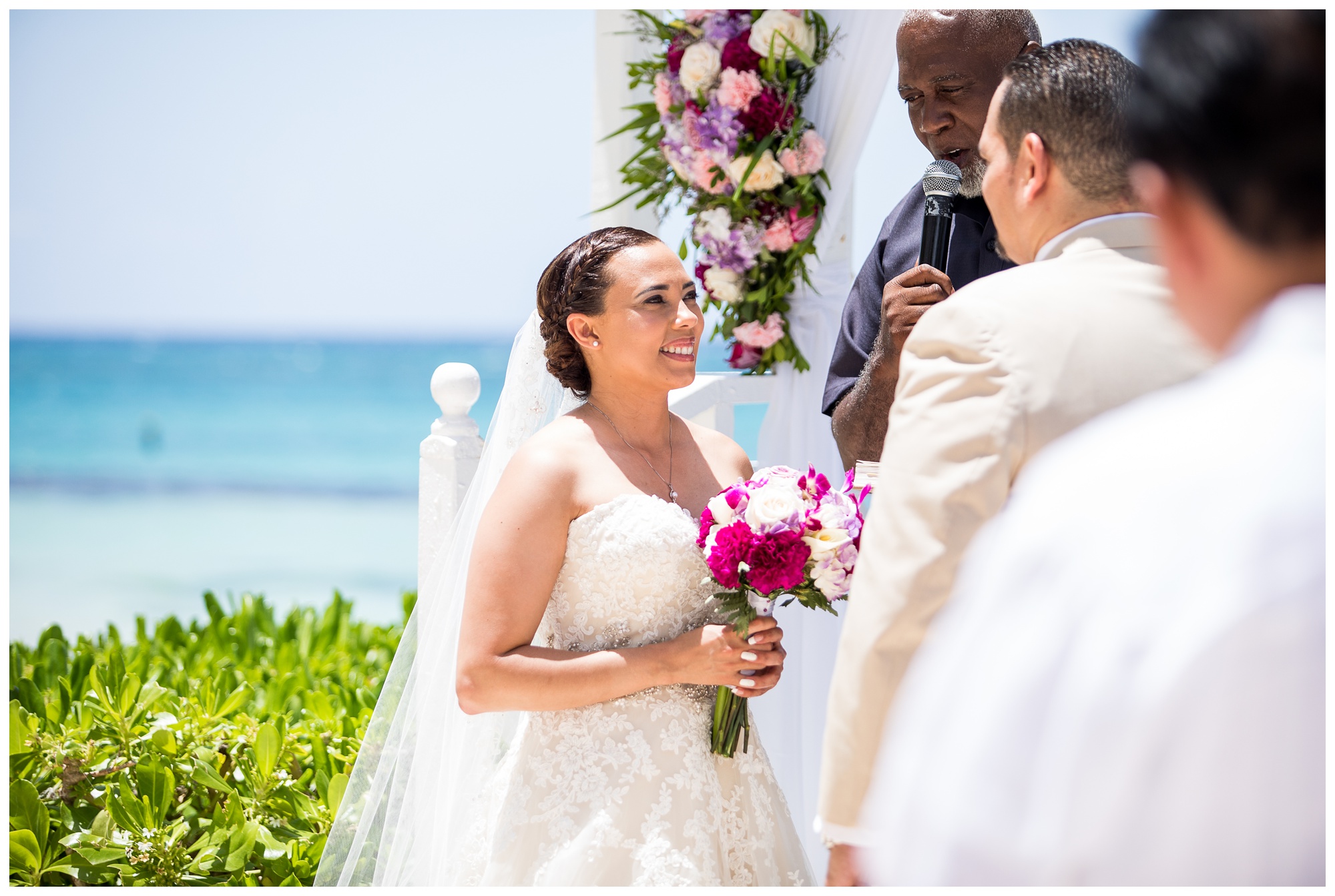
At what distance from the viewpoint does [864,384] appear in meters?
2.92

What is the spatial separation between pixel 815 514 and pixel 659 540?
40cm

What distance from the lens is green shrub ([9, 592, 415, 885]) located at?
356cm

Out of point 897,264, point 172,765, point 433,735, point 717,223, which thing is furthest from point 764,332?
point 172,765

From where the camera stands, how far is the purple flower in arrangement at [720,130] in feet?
14.0

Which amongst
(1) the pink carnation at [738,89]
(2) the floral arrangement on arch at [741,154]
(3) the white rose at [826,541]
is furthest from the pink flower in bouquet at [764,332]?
(3) the white rose at [826,541]

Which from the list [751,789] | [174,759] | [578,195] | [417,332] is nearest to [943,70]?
[751,789]

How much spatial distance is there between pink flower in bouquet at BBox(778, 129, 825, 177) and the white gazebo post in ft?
5.51

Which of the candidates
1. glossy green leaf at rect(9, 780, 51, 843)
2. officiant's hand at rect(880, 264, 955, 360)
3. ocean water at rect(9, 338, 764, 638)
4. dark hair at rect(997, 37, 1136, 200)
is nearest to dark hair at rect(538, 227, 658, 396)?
officiant's hand at rect(880, 264, 955, 360)

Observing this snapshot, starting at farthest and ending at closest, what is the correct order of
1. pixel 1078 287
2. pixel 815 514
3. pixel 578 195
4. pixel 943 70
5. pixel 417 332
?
pixel 417 332 < pixel 578 195 < pixel 943 70 < pixel 815 514 < pixel 1078 287

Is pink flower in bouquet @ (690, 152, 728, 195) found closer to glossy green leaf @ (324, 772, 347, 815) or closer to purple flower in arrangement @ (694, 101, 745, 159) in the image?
purple flower in arrangement @ (694, 101, 745, 159)

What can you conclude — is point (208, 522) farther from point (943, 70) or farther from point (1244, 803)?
point (1244, 803)

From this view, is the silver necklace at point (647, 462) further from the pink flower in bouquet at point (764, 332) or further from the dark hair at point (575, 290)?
the pink flower in bouquet at point (764, 332)

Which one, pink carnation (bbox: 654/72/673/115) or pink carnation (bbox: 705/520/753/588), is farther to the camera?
pink carnation (bbox: 654/72/673/115)

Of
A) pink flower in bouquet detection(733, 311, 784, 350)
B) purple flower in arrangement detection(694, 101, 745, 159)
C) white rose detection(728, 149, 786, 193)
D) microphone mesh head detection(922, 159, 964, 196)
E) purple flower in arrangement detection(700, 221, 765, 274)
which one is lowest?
pink flower in bouquet detection(733, 311, 784, 350)
